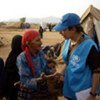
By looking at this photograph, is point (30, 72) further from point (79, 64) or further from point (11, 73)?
point (11, 73)

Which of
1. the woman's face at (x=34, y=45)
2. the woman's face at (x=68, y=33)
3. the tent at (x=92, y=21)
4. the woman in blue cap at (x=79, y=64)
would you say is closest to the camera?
the woman in blue cap at (x=79, y=64)

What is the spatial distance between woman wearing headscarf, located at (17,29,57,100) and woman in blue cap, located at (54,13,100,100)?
0.30 meters

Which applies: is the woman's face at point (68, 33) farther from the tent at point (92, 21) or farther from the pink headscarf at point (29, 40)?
the tent at point (92, 21)

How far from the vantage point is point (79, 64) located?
427 cm

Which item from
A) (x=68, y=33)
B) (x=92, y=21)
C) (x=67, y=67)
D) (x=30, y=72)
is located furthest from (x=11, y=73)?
(x=92, y=21)

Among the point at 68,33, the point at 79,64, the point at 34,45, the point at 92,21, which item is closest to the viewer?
the point at 79,64

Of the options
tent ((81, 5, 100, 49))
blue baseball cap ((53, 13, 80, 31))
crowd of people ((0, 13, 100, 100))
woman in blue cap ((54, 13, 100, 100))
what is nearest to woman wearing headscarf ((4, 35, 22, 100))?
crowd of people ((0, 13, 100, 100))

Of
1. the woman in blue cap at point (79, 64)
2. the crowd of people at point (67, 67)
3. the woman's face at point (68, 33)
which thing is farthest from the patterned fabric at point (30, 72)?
the woman's face at point (68, 33)

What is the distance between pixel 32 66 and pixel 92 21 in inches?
279

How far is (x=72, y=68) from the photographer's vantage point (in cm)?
436

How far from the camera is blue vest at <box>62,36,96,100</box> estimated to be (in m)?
4.25

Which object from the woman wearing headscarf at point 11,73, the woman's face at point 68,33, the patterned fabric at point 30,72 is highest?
the woman's face at point 68,33

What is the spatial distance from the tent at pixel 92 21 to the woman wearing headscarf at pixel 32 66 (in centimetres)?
588

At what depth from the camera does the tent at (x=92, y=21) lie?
1052cm
